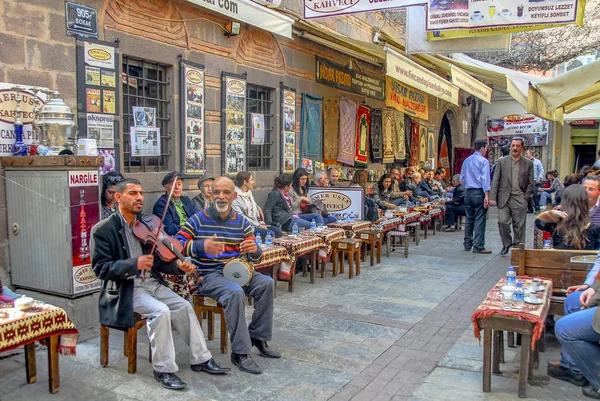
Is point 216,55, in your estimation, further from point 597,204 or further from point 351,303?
point 597,204

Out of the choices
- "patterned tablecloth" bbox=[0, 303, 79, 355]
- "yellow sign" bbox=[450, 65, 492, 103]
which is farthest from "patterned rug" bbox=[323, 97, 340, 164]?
"patterned tablecloth" bbox=[0, 303, 79, 355]

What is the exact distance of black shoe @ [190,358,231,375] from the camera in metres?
4.18

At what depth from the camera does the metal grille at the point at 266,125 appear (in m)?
9.13

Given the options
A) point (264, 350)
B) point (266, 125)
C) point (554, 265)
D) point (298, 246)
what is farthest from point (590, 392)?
point (266, 125)

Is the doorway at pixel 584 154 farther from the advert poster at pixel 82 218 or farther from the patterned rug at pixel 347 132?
the advert poster at pixel 82 218

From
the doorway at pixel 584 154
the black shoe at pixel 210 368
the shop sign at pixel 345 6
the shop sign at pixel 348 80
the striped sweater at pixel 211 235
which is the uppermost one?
the shop sign at pixel 345 6

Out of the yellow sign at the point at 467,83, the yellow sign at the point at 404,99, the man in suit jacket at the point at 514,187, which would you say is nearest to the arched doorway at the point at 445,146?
the yellow sign at the point at 404,99

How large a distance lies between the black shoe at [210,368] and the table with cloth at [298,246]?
97.4 inches

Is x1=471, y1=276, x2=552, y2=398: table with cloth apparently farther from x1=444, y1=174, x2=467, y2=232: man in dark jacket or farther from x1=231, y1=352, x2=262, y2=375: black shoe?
x1=444, y1=174, x2=467, y2=232: man in dark jacket

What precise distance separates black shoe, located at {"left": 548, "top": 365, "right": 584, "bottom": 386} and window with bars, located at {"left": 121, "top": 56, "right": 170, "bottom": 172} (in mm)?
5213

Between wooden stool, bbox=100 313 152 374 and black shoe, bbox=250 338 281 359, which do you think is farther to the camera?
black shoe, bbox=250 338 281 359

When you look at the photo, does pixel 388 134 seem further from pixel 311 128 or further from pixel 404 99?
pixel 311 128

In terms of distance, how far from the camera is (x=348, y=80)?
474 inches

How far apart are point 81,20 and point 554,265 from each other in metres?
5.30
